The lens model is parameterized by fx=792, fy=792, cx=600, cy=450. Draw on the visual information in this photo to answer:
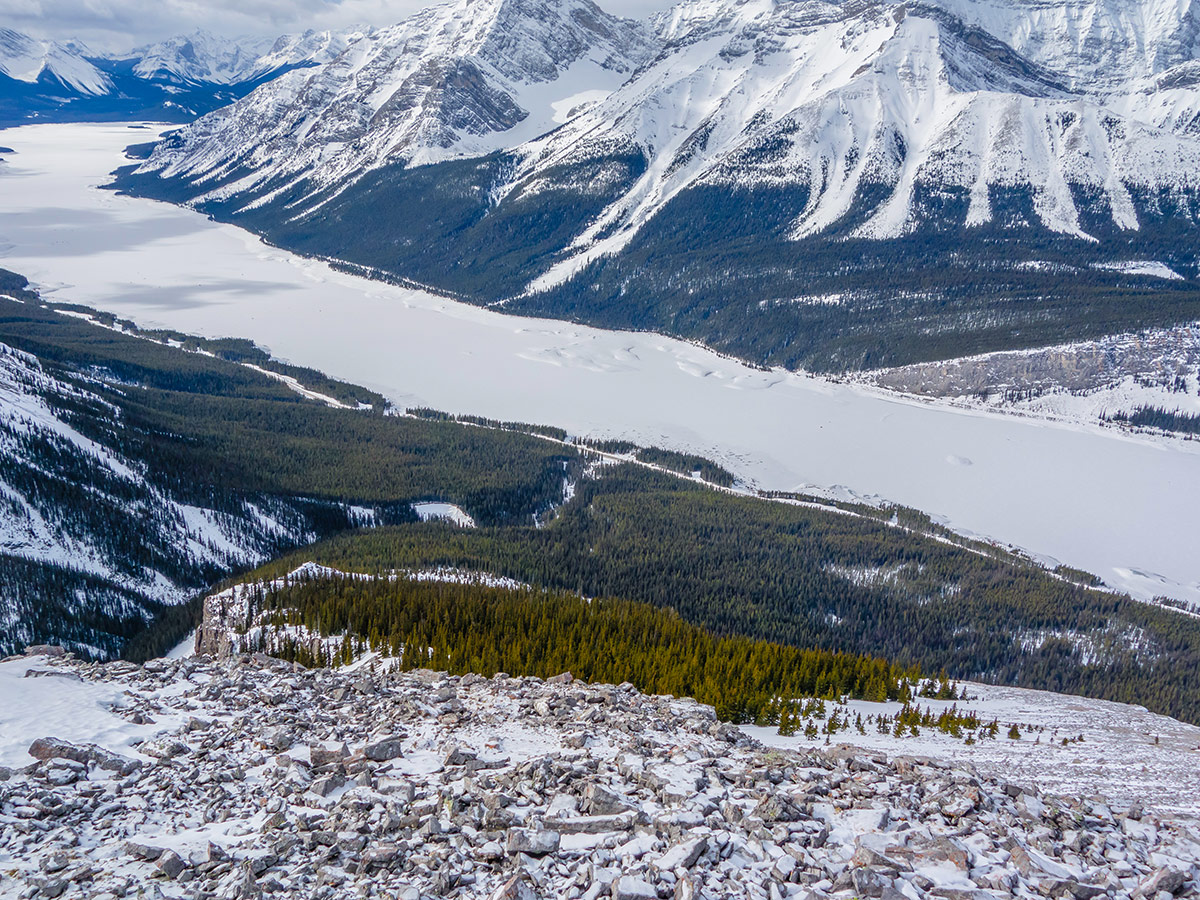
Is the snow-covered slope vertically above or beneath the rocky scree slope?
beneath

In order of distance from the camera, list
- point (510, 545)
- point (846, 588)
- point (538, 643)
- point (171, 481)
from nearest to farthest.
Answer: point (538, 643) < point (846, 588) < point (510, 545) < point (171, 481)

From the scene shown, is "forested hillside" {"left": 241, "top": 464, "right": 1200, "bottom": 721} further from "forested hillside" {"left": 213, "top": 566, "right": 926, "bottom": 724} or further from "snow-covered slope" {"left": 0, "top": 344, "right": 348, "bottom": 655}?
"forested hillside" {"left": 213, "top": 566, "right": 926, "bottom": 724}

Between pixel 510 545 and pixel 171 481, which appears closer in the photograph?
pixel 510 545

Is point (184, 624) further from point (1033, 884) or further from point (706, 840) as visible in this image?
point (1033, 884)

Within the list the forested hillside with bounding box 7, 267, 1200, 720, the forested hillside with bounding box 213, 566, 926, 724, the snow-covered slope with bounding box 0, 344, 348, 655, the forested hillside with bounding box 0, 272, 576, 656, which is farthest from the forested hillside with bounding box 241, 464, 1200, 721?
the forested hillside with bounding box 213, 566, 926, 724

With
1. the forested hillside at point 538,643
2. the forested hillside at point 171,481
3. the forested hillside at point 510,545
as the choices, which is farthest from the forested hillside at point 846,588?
the forested hillside at point 538,643

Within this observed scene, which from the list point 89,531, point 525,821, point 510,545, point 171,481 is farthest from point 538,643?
point 171,481

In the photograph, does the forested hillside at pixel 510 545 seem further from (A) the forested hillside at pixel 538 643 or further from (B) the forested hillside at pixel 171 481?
(A) the forested hillside at pixel 538 643

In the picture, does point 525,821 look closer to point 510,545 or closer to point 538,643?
point 538,643
